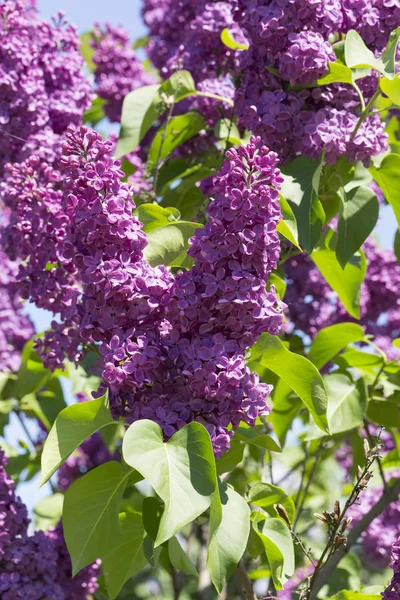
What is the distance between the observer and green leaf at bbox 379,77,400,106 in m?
2.03

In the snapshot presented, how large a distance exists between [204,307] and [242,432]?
38 cm

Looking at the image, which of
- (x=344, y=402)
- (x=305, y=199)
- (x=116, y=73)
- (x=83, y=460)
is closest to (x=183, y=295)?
(x=305, y=199)

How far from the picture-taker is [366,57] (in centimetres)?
199

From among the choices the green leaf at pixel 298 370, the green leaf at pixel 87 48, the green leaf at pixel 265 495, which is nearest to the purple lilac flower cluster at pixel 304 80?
the green leaf at pixel 298 370

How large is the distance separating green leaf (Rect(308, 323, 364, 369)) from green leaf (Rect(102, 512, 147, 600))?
0.86 metres

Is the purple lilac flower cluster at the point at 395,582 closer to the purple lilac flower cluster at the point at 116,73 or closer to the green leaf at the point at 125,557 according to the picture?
the green leaf at the point at 125,557

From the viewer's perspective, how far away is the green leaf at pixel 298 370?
5.68 feet

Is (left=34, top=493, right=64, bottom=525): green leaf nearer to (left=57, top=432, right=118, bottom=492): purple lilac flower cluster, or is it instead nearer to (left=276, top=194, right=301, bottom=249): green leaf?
(left=57, top=432, right=118, bottom=492): purple lilac flower cluster

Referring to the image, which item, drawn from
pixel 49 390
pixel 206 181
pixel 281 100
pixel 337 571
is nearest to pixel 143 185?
pixel 206 181

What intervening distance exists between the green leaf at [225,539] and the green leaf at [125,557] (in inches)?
12.1

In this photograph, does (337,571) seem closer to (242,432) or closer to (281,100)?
(242,432)

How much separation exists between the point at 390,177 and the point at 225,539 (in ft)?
3.52

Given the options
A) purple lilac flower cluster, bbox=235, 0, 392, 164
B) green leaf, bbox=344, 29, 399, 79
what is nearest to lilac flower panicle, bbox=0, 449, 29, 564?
purple lilac flower cluster, bbox=235, 0, 392, 164

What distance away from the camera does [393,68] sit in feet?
6.57
